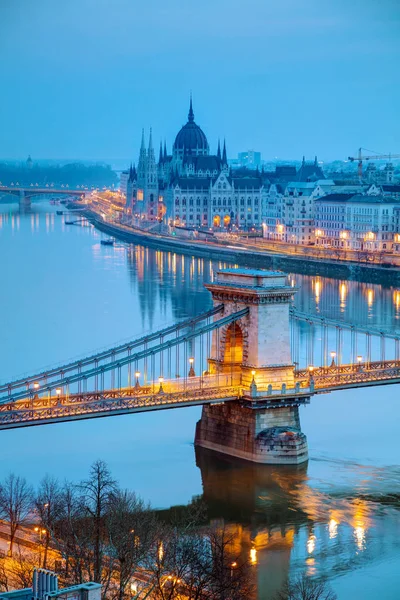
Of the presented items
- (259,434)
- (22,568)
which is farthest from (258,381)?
(22,568)

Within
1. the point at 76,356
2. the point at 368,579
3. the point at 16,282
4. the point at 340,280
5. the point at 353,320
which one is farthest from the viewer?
the point at 340,280

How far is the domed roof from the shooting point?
138 m

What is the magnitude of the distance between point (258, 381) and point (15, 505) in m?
7.27

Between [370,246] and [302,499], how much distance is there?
65.2 m

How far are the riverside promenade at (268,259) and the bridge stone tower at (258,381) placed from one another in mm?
47099

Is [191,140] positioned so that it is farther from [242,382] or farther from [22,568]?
[22,568]

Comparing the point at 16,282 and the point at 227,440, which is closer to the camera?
the point at 227,440

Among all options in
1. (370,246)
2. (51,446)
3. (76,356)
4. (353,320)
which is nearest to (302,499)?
(51,446)

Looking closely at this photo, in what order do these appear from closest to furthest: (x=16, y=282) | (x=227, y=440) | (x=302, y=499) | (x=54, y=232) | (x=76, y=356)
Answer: (x=302, y=499) → (x=227, y=440) → (x=76, y=356) → (x=16, y=282) → (x=54, y=232)

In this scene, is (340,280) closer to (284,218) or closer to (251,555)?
(284,218)

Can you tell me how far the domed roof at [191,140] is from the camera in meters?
138

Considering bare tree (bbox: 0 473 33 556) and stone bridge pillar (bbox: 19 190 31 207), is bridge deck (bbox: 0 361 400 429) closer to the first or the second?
bare tree (bbox: 0 473 33 556)

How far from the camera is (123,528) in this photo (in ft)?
71.8

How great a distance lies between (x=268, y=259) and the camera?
88.6 meters
